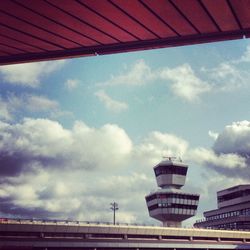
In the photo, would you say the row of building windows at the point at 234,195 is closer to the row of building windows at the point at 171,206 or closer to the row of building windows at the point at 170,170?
the row of building windows at the point at 171,206

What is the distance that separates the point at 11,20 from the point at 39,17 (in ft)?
1.26

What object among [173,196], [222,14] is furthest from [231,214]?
[222,14]

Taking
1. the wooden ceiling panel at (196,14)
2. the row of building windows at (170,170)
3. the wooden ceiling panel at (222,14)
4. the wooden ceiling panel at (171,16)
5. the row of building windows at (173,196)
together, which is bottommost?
the wooden ceiling panel at (222,14)

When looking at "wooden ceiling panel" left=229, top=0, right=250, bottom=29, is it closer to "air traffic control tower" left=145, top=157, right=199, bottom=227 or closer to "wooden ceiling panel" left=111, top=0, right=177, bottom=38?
"wooden ceiling panel" left=111, top=0, right=177, bottom=38

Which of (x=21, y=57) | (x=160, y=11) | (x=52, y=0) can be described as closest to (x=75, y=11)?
(x=52, y=0)

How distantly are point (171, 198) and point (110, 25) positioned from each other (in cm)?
8074

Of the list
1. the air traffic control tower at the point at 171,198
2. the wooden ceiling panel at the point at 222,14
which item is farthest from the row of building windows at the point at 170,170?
the wooden ceiling panel at the point at 222,14

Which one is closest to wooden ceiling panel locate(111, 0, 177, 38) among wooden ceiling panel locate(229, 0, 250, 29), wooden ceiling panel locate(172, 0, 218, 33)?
wooden ceiling panel locate(172, 0, 218, 33)

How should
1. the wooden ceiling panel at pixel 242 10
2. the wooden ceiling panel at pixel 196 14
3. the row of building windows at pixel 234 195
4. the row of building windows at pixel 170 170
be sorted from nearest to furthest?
the wooden ceiling panel at pixel 242 10
the wooden ceiling panel at pixel 196 14
the row of building windows at pixel 170 170
the row of building windows at pixel 234 195

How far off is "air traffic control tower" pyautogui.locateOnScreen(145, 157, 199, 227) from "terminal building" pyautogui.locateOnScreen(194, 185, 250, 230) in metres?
12.5

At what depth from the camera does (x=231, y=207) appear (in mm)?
99875

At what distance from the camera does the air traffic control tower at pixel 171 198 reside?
272 ft

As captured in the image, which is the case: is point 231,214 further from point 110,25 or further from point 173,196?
point 110,25

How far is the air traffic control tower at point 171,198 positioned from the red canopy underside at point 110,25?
79.4m
